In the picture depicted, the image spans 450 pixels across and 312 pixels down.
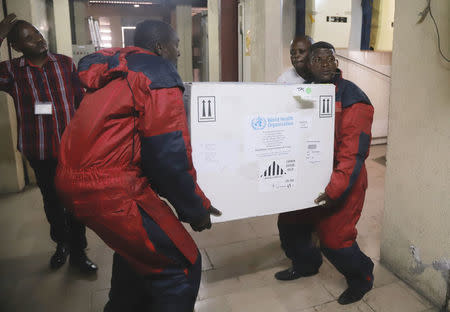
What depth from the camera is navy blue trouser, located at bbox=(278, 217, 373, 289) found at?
1.72m

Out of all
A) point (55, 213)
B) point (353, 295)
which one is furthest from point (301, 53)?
point (55, 213)

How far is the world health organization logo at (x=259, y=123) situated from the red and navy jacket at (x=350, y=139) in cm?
40

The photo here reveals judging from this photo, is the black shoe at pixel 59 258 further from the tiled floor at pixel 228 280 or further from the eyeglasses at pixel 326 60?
the eyeglasses at pixel 326 60

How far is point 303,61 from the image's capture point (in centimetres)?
230

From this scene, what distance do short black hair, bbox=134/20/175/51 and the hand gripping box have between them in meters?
0.19

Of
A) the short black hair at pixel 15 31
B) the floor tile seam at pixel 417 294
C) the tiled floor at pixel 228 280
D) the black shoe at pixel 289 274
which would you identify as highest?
the short black hair at pixel 15 31

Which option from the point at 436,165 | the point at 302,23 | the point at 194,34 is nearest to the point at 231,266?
the point at 436,165

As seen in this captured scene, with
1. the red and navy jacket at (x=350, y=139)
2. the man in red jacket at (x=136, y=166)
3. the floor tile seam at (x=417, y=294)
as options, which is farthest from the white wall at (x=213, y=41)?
the man in red jacket at (x=136, y=166)

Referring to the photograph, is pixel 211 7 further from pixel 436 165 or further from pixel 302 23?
pixel 436 165

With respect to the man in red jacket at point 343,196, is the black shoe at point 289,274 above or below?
below

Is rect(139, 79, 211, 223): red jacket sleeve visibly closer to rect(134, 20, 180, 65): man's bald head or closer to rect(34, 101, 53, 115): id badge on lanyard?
rect(134, 20, 180, 65): man's bald head

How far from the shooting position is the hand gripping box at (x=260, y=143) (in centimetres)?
133

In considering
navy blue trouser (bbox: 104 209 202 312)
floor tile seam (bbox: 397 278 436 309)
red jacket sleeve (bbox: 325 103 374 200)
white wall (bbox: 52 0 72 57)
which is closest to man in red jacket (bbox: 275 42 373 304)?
red jacket sleeve (bbox: 325 103 374 200)

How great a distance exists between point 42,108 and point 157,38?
1.03m
